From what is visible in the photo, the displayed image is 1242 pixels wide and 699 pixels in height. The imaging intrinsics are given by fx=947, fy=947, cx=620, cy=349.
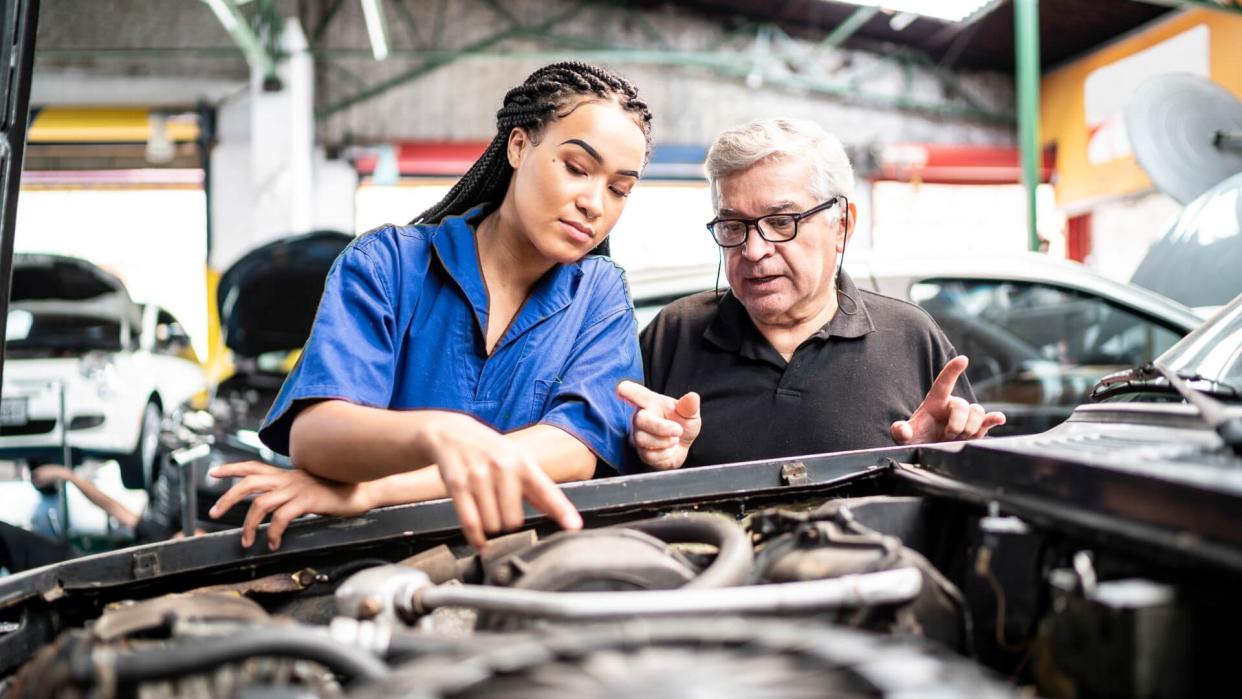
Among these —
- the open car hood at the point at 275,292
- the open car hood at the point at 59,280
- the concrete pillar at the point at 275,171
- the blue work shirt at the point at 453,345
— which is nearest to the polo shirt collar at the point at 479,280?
the blue work shirt at the point at 453,345

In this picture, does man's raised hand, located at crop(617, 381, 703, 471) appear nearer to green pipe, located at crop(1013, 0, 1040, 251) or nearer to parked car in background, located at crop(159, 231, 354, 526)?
parked car in background, located at crop(159, 231, 354, 526)

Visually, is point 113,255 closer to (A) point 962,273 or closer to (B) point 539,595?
(A) point 962,273

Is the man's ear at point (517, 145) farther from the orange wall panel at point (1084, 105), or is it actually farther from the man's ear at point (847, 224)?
the orange wall panel at point (1084, 105)

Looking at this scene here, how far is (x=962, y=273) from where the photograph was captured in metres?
3.73

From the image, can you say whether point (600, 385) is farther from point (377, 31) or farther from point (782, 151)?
point (377, 31)

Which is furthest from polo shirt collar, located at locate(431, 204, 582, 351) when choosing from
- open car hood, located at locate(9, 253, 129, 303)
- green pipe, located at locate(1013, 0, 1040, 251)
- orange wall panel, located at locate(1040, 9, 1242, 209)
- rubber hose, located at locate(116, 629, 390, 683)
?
orange wall panel, located at locate(1040, 9, 1242, 209)

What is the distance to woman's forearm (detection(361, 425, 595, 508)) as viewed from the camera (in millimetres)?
1533

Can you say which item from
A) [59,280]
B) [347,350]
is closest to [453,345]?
[347,350]

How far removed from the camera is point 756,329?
2.37 metres

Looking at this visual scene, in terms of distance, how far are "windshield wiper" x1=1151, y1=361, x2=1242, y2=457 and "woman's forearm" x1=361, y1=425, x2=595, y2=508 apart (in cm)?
94

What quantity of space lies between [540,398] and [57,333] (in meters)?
6.20

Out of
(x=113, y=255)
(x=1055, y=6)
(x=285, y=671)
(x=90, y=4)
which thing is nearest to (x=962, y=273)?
(x=285, y=671)

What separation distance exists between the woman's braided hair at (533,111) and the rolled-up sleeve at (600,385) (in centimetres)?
34

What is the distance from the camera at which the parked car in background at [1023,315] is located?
12.0 ft
